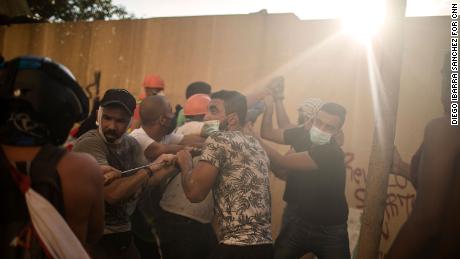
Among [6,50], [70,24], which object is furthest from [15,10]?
[6,50]

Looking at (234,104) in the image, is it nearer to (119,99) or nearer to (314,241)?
(119,99)

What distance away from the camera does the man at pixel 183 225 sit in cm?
383

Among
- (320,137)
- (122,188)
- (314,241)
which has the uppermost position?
(320,137)

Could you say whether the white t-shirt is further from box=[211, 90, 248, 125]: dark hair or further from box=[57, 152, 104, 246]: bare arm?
box=[57, 152, 104, 246]: bare arm

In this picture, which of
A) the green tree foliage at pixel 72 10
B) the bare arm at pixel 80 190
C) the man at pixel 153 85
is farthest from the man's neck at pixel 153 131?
the green tree foliage at pixel 72 10

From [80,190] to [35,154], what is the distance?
0.73 ft

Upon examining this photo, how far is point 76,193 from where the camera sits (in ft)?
5.98

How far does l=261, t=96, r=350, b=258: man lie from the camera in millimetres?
4172

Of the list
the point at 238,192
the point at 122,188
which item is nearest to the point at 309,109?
the point at 238,192

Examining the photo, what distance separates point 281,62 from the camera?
6727mm

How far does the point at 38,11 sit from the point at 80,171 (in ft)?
51.5

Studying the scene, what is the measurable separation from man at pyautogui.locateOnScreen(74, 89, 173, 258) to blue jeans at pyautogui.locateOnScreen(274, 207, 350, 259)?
1472mm

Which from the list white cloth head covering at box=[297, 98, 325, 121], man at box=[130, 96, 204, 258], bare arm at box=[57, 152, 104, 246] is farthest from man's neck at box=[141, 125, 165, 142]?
bare arm at box=[57, 152, 104, 246]

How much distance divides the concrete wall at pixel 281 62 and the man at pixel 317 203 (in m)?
1.78
